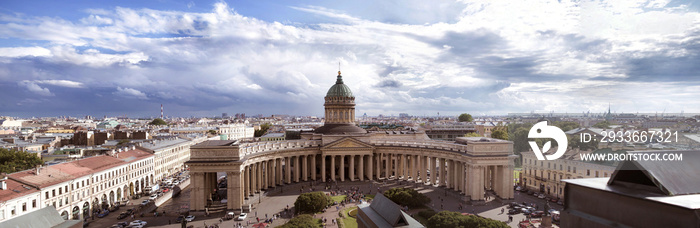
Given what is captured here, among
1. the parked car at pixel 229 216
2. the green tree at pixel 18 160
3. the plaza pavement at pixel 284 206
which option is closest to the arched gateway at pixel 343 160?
the plaza pavement at pixel 284 206

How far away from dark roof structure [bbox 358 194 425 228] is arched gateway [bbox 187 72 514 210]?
108 ft

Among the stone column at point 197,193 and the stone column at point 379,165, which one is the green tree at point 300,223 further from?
the stone column at point 379,165

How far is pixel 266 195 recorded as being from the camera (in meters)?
65.1

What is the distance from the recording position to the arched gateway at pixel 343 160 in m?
55.9

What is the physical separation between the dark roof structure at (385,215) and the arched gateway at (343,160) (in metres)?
33.1

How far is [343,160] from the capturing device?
76.0 m

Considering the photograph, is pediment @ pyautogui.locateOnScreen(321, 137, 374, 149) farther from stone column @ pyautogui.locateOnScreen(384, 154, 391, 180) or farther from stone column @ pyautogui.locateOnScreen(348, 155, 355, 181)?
stone column @ pyautogui.locateOnScreen(384, 154, 391, 180)

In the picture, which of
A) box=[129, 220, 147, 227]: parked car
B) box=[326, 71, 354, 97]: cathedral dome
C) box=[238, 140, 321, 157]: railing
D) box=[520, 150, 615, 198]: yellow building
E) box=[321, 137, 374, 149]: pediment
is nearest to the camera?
box=[129, 220, 147, 227]: parked car

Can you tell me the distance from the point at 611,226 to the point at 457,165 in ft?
184

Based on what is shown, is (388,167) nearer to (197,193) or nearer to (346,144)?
(346,144)

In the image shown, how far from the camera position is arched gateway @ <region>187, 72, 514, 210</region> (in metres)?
55.9

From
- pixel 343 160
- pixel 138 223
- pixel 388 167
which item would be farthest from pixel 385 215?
pixel 388 167

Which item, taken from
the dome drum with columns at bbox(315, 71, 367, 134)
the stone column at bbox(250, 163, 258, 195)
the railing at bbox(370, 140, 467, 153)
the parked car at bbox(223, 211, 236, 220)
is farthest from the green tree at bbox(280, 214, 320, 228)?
the dome drum with columns at bbox(315, 71, 367, 134)

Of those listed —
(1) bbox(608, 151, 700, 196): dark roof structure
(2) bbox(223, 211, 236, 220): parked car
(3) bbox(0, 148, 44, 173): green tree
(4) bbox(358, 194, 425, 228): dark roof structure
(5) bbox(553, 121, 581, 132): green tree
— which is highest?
(5) bbox(553, 121, 581, 132): green tree
